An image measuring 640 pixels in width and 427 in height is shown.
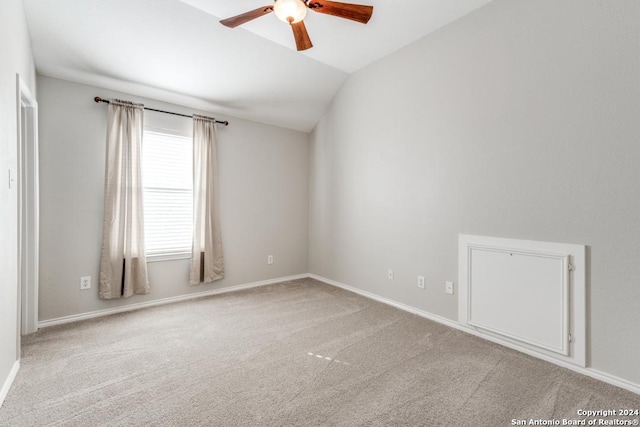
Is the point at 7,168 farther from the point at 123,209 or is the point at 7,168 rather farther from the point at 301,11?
the point at 301,11

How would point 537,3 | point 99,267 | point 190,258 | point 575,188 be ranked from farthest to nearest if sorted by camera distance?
1. point 190,258
2. point 99,267
3. point 537,3
4. point 575,188

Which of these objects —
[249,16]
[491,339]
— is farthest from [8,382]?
[491,339]

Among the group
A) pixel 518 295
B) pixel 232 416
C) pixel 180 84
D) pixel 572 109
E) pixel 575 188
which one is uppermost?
pixel 180 84

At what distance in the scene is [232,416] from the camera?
5.37 feet

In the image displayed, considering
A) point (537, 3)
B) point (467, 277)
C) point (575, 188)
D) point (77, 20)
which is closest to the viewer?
point (575, 188)

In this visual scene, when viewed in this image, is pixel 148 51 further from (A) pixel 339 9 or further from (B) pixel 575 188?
(B) pixel 575 188

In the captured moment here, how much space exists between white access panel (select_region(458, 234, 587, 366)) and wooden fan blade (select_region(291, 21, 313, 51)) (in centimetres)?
222

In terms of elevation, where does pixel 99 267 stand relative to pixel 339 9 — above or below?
below

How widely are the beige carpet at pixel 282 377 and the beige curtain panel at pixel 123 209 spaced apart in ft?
1.39

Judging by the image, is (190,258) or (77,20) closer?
(77,20)

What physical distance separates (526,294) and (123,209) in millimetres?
3890

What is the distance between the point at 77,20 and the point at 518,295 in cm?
429

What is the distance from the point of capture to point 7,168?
1.88m

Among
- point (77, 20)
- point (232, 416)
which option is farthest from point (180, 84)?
point (232, 416)
